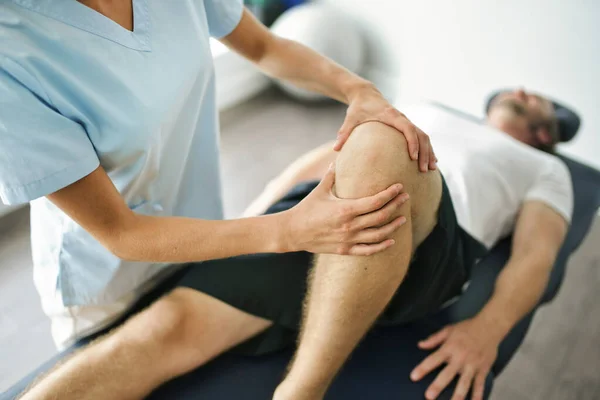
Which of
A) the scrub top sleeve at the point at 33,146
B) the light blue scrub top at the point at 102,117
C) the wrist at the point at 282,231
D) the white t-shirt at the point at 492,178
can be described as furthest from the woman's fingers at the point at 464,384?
the scrub top sleeve at the point at 33,146

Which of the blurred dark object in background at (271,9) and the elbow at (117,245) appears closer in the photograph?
the elbow at (117,245)

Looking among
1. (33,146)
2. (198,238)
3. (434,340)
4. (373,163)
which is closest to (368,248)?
(373,163)

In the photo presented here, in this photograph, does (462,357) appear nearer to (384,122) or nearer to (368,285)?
(368,285)

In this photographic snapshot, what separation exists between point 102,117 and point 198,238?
23 centimetres

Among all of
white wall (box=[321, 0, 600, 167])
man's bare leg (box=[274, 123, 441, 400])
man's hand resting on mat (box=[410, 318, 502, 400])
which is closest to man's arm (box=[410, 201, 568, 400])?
man's hand resting on mat (box=[410, 318, 502, 400])

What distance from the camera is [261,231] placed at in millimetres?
746

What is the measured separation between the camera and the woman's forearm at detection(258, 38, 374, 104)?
98 centimetres

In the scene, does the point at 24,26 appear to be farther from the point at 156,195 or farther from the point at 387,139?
the point at 387,139

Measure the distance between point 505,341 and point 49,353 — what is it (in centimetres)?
118

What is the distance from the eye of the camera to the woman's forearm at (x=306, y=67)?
98cm

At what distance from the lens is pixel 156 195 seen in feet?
3.00

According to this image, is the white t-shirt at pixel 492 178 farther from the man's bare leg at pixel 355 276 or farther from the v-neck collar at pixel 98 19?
the v-neck collar at pixel 98 19

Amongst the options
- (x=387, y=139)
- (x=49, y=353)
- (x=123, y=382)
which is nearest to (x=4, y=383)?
(x=49, y=353)

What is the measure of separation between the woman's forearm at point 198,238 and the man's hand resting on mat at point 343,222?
33mm
